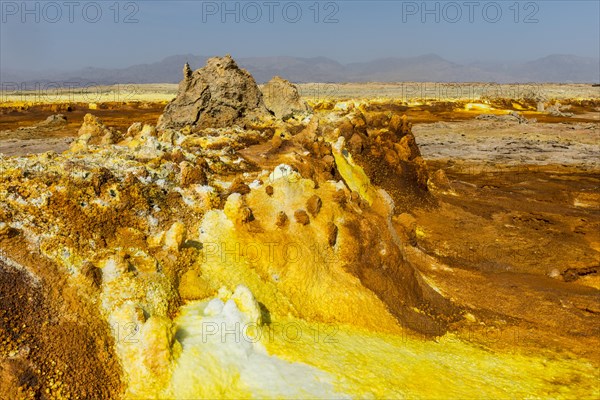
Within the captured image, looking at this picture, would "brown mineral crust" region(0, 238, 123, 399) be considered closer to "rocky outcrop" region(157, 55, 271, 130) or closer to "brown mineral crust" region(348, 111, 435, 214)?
"brown mineral crust" region(348, 111, 435, 214)

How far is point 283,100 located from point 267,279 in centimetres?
1472

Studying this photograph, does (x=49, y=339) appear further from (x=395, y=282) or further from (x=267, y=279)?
(x=395, y=282)

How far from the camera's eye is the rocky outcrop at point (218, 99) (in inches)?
691

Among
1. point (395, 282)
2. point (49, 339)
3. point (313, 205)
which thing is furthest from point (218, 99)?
point (49, 339)

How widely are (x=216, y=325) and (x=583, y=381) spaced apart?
4.75m

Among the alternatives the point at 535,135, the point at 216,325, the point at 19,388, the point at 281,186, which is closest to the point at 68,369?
the point at 19,388

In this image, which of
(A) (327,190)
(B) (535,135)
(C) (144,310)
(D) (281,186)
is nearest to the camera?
(C) (144,310)

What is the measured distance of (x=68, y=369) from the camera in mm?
4406

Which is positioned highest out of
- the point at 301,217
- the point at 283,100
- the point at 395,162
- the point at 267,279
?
the point at 283,100

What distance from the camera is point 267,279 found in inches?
259

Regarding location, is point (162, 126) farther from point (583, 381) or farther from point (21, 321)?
point (583, 381)

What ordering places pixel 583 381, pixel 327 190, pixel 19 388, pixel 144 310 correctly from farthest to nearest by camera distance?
pixel 327 190, pixel 583 381, pixel 144 310, pixel 19 388

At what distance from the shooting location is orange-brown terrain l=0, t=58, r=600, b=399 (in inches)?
186

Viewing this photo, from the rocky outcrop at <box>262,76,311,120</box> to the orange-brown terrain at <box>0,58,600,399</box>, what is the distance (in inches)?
287
